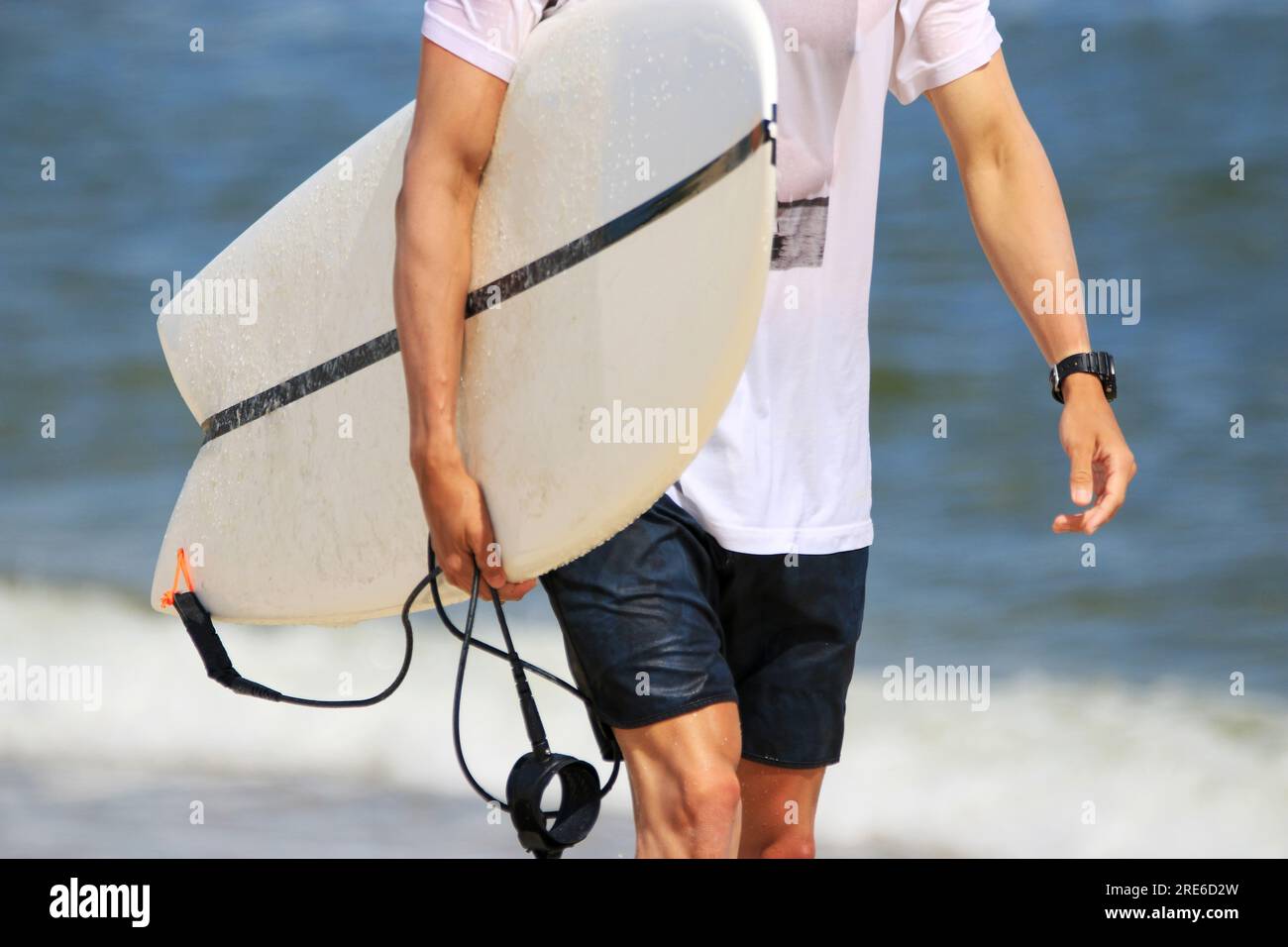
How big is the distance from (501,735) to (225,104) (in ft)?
17.2

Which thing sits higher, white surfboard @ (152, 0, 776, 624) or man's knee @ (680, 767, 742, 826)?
white surfboard @ (152, 0, 776, 624)

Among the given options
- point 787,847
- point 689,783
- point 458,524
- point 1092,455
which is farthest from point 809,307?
point 787,847

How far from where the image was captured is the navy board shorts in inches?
74.6

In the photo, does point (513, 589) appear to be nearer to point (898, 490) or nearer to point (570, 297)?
point (570, 297)

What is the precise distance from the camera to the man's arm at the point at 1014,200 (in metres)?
2.20

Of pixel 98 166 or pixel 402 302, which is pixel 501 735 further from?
pixel 98 166

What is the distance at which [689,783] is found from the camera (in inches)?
73.2

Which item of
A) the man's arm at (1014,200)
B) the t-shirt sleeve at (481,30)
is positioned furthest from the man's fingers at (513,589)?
the man's arm at (1014,200)

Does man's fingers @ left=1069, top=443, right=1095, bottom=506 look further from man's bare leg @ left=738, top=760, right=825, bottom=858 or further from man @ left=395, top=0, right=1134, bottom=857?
man's bare leg @ left=738, top=760, right=825, bottom=858

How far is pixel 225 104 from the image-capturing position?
29.2 feet

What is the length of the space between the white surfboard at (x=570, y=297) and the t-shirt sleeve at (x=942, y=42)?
415 millimetres

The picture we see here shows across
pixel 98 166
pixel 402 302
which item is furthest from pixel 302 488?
pixel 98 166

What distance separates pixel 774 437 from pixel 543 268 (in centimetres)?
38

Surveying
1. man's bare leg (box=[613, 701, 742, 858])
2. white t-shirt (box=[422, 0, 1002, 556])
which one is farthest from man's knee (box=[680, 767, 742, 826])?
white t-shirt (box=[422, 0, 1002, 556])
